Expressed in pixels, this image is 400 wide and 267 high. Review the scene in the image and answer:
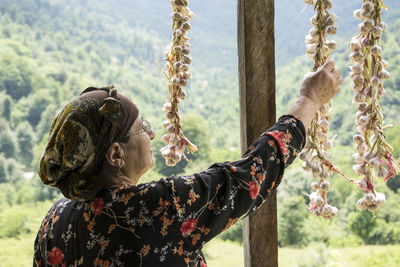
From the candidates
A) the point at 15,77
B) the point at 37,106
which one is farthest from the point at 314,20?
the point at 15,77

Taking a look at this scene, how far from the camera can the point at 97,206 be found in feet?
2.66

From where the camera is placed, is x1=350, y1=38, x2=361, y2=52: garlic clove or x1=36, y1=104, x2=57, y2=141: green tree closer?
x1=350, y1=38, x2=361, y2=52: garlic clove

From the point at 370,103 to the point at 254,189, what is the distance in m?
0.32

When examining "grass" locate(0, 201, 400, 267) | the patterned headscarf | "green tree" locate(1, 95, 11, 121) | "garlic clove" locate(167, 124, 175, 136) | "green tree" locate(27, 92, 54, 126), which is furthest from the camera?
"green tree" locate(1, 95, 11, 121)

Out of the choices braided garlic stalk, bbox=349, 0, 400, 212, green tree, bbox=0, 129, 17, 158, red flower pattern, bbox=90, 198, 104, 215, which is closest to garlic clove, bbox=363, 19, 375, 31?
braided garlic stalk, bbox=349, 0, 400, 212

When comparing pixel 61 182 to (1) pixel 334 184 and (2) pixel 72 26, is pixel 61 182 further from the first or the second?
(2) pixel 72 26

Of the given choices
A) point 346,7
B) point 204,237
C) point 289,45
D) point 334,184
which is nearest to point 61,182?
point 204,237

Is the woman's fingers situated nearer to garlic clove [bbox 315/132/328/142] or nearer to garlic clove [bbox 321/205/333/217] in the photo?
garlic clove [bbox 315/132/328/142]

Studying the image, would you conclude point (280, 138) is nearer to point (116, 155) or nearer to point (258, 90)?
point (258, 90)

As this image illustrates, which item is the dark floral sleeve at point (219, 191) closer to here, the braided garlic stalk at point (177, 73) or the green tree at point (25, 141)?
the braided garlic stalk at point (177, 73)

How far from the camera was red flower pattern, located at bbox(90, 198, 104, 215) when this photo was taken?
81cm

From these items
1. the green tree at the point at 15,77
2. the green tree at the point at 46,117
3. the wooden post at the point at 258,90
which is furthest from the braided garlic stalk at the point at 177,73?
the green tree at the point at 15,77

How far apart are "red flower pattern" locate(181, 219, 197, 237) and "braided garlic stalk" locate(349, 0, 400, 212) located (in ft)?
1.22

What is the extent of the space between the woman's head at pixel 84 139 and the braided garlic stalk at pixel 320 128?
420mm
